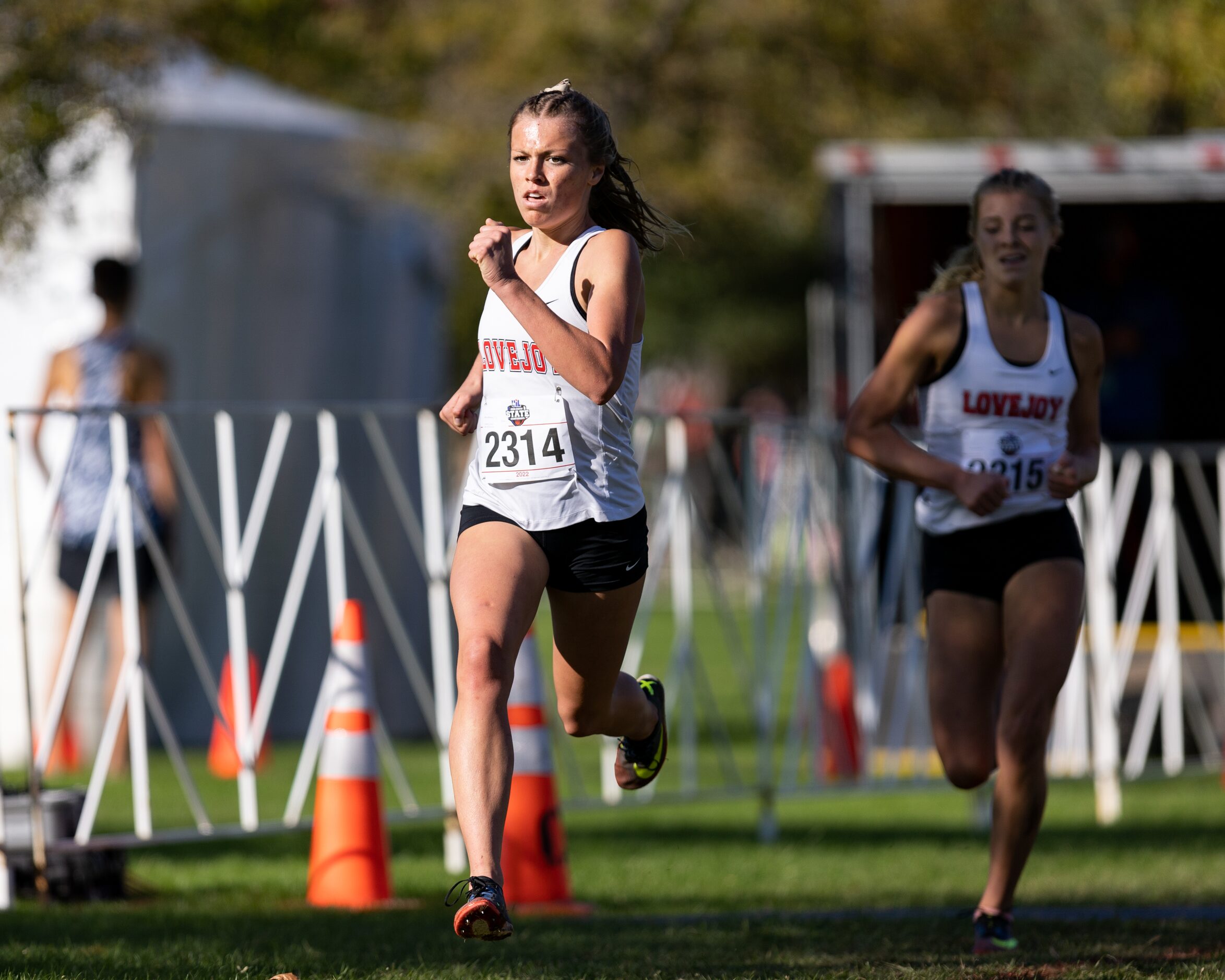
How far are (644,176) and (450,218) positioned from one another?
111 centimetres

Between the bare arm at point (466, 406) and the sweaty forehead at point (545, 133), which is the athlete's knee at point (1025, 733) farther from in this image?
the sweaty forehead at point (545, 133)

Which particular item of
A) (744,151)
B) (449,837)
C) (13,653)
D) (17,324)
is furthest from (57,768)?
(744,151)

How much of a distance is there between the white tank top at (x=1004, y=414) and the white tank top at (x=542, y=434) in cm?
120

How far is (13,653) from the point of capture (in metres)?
9.73

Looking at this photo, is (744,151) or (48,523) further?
(744,151)

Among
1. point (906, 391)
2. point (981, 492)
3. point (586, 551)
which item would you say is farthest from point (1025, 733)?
point (586, 551)

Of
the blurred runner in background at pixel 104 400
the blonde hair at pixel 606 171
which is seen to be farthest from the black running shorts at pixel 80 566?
the blonde hair at pixel 606 171

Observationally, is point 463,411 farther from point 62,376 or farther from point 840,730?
point 840,730

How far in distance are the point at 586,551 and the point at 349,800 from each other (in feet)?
6.38

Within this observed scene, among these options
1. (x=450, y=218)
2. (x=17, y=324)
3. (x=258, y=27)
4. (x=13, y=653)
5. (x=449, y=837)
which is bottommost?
(x=449, y=837)

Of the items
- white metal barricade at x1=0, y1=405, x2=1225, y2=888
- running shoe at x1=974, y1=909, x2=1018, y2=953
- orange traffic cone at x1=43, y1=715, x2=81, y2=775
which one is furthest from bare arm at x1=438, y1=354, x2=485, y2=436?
orange traffic cone at x1=43, y1=715, x2=81, y2=775

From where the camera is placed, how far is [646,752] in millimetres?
5152

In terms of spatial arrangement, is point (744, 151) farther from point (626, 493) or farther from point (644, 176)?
point (626, 493)

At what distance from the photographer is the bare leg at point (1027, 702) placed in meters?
4.86
